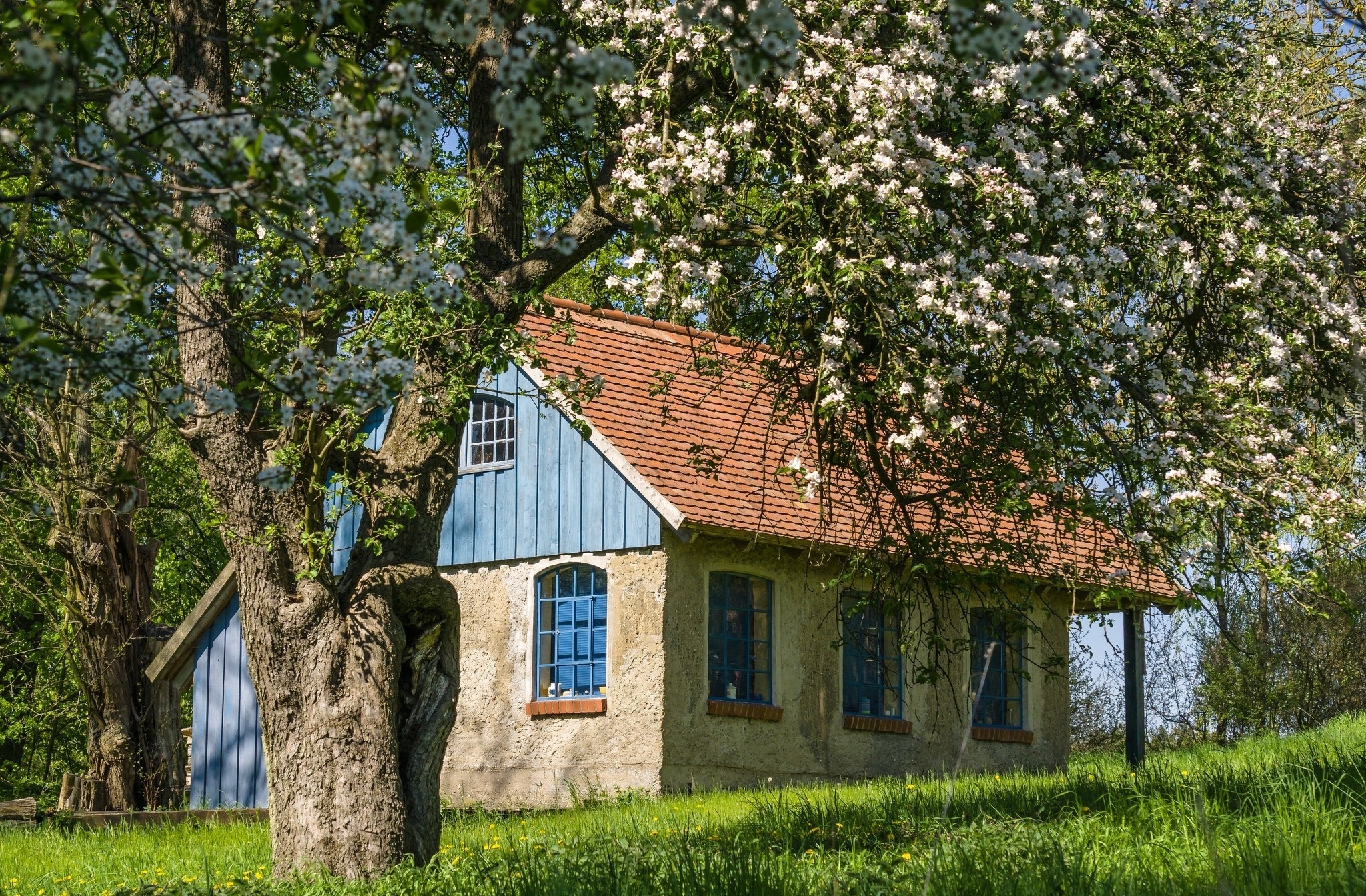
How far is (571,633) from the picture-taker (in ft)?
52.4

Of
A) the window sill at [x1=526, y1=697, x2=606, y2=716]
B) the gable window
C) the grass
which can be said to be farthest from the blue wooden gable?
the grass

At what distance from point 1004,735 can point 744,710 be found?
477 cm

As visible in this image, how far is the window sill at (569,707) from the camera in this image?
15258 millimetres

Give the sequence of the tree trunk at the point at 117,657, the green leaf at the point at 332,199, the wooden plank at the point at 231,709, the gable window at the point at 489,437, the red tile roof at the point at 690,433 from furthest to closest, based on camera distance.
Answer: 1. the wooden plank at the point at 231,709
2. the tree trunk at the point at 117,657
3. the gable window at the point at 489,437
4. the red tile roof at the point at 690,433
5. the green leaf at the point at 332,199

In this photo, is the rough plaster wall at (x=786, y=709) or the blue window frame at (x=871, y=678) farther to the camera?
the blue window frame at (x=871, y=678)

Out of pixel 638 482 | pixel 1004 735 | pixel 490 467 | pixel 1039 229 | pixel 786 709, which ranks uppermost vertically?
pixel 1039 229

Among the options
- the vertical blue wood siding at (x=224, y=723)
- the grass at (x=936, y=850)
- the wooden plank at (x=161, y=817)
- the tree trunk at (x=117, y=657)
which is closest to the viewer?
the grass at (x=936, y=850)

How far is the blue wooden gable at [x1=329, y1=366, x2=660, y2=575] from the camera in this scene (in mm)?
15570

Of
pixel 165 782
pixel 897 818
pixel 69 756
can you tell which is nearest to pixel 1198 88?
pixel 897 818

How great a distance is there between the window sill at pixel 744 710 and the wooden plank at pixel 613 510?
210 centimetres

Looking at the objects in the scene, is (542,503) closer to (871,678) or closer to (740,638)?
(740,638)

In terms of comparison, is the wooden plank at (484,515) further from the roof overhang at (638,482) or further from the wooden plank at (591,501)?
the roof overhang at (638,482)

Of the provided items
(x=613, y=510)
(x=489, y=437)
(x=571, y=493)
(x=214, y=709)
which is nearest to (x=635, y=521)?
(x=613, y=510)

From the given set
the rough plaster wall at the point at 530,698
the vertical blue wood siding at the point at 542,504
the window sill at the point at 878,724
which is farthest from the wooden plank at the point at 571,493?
the window sill at the point at 878,724
